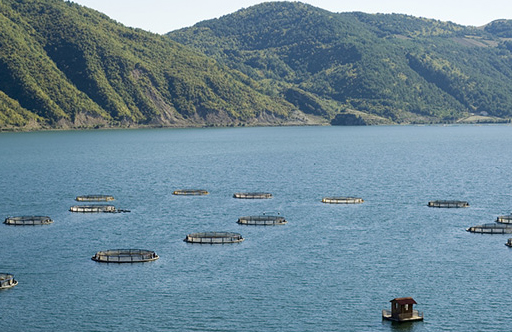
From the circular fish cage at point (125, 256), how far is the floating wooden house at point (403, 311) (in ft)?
119

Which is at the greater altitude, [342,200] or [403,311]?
[342,200]

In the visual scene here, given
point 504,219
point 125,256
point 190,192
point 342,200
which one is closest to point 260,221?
point 342,200

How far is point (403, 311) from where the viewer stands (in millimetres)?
82125

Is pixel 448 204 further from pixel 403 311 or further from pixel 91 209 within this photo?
pixel 403 311

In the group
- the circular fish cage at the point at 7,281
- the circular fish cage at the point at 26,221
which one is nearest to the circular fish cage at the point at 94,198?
the circular fish cage at the point at 26,221

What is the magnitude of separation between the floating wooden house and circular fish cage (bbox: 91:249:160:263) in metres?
36.1

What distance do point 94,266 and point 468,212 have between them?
236 ft

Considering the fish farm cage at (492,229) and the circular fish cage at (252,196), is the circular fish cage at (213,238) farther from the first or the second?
the circular fish cage at (252,196)

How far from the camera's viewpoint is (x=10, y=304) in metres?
87.7

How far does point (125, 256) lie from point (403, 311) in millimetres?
40213

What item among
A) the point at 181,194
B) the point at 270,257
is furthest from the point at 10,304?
the point at 181,194

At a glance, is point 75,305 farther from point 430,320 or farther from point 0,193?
point 0,193

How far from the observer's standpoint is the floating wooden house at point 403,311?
269 ft

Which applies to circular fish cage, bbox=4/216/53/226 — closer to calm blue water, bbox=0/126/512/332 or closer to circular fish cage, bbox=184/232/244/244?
calm blue water, bbox=0/126/512/332
